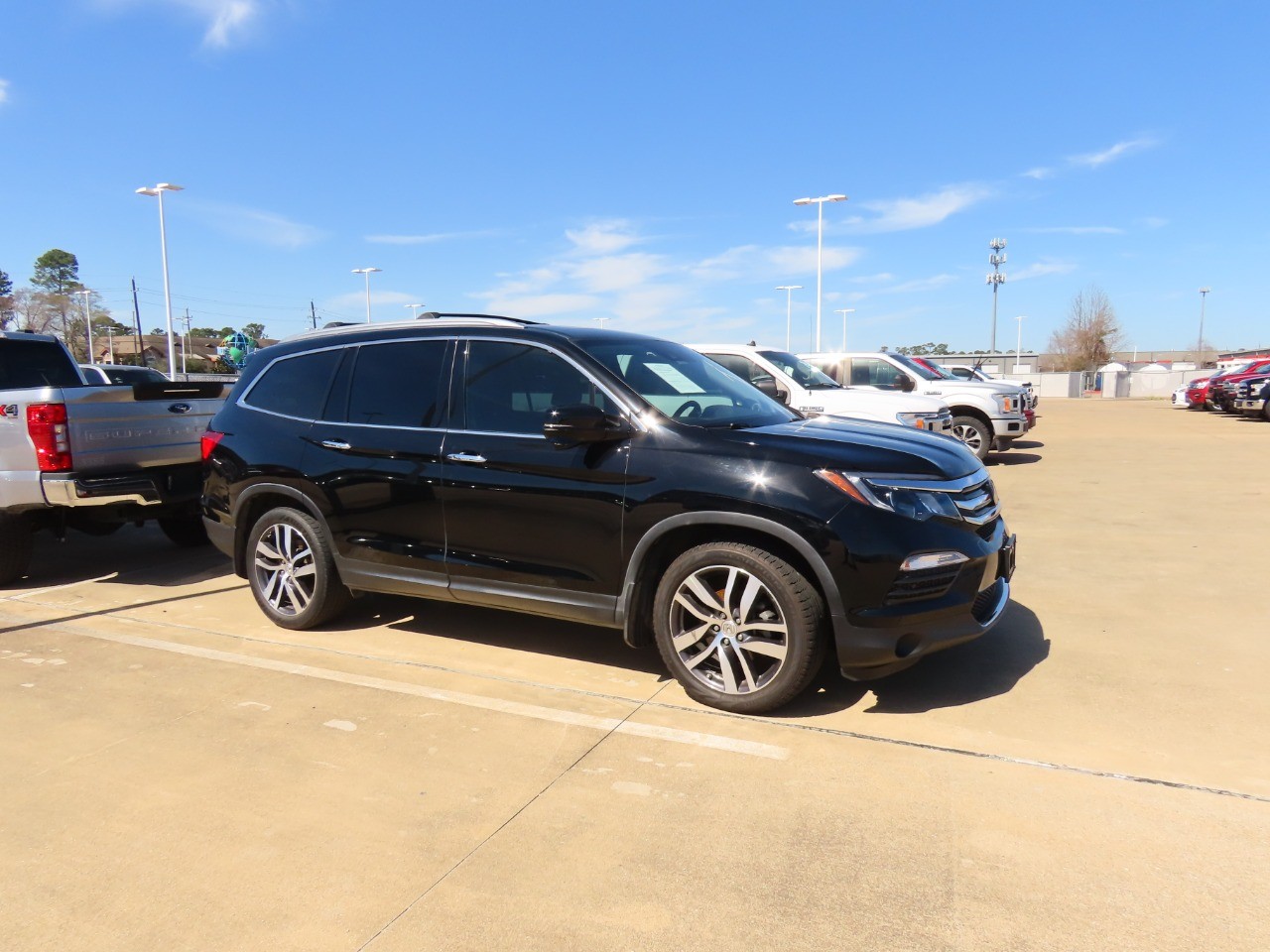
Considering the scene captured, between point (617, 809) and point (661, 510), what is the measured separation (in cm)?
137

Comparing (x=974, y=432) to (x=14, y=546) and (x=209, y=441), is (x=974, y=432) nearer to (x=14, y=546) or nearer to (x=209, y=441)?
(x=209, y=441)

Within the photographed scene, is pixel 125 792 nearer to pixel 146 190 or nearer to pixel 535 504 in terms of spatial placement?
pixel 535 504

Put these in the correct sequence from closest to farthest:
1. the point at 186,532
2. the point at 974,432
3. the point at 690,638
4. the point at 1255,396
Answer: the point at 690,638 < the point at 186,532 < the point at 974,432 < the point at 1255,396

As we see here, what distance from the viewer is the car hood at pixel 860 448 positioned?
3.91 meters

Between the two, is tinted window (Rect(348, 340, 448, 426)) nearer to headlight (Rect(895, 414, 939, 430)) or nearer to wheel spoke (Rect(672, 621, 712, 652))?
wheel spoke (Rect(672, 621, 712, 652))

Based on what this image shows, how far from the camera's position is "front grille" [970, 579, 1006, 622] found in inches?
159

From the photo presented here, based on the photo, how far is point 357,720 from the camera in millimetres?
4039

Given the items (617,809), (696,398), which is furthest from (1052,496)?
(617,809)

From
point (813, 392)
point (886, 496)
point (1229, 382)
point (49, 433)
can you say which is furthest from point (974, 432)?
point (1229, 382)

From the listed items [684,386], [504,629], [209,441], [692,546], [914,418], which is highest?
[684,386]

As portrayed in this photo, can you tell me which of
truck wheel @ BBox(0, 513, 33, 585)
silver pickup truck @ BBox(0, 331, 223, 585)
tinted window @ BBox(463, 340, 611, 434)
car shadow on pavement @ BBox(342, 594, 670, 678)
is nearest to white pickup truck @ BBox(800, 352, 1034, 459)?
car shadow on pavement @ BBox(342, 594, 670, 678)

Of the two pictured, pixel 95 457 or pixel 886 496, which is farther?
pixel 95 457

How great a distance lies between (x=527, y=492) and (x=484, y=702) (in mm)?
1044

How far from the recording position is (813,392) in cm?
1092
